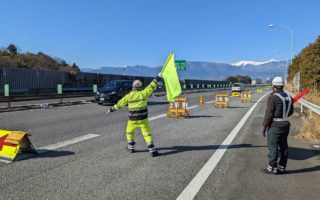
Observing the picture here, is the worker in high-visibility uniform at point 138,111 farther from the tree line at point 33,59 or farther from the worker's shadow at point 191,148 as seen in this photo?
the tree line at point 33,59

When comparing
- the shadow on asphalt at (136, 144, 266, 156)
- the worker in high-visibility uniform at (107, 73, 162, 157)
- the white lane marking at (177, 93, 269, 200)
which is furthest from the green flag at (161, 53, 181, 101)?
the white lane marking at (177, 93, 269, 200)

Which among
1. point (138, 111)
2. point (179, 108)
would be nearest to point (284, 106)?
point (138, 111)

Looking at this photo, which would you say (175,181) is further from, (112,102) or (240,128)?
(112,102)

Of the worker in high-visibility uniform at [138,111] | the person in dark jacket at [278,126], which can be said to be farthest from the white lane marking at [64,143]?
the person in dark jacket at [278,126]

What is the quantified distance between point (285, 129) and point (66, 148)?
16.4 feet

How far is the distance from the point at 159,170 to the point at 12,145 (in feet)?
10.2

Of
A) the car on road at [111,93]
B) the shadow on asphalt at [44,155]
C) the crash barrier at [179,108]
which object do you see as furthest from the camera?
the car on road at [111,93]

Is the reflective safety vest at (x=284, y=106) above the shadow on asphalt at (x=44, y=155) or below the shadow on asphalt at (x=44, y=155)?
above

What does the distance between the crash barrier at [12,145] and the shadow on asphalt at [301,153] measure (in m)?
5.76

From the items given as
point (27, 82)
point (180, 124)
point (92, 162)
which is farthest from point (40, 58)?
point (92, 162)

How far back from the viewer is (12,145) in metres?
7.13

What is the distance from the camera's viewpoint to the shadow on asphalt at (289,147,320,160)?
7.77 m

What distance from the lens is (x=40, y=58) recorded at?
264 feet

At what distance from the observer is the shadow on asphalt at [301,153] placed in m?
7.77
